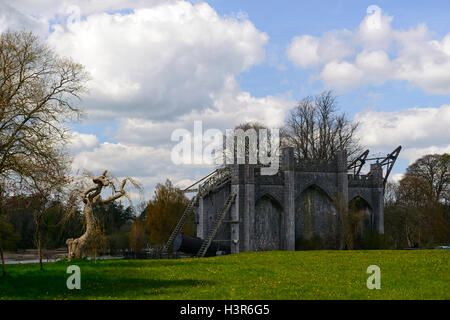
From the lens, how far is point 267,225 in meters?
43.2

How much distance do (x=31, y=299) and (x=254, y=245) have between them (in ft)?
98.6

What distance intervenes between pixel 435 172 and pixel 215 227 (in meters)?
38.7

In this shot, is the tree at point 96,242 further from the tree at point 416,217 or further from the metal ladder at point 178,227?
the tree at point 416,217

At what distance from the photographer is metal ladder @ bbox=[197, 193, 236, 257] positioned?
133ft

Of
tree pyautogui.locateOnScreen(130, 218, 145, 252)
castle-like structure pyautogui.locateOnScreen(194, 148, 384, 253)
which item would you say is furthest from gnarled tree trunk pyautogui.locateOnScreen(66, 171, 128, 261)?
tree pyautogui.locateOnScreen(130, 218, 145, 252)

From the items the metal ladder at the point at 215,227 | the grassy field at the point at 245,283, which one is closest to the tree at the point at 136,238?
the metal ladder at the point at 215,227

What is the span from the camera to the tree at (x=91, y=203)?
2728 centimetres

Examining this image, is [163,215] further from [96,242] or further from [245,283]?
[245,283]

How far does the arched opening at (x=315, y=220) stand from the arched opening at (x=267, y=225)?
6.07 feet

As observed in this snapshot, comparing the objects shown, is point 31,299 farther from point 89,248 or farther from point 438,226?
point 438,226

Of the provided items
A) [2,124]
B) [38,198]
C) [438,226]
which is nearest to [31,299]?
[38,198]

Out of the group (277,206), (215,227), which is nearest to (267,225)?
(277,206)

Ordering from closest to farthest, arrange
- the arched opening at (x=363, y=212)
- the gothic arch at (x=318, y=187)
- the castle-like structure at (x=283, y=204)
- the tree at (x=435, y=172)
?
1. the castle-like structure at (x=283, y=204)
2. the gothic arch at (x=318, y=187)
3. the arched opening at (x=363, y=212)
4. the tree at (x=435, y=172)
